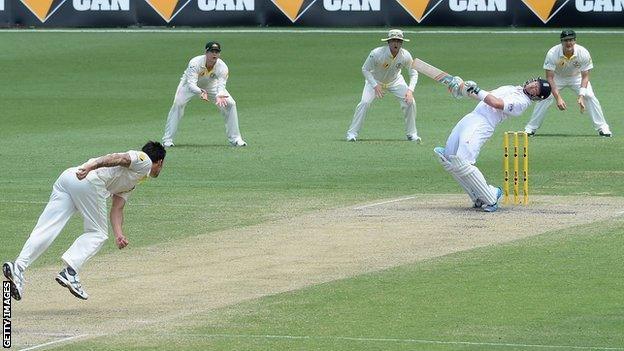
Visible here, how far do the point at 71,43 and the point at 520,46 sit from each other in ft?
39.2

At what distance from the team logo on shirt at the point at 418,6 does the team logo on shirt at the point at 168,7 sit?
19.9 feet

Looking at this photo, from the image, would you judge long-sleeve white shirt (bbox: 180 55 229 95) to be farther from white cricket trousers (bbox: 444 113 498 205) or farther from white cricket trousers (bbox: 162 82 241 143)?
white cricket trousers (bbox: 444 113 498 205)

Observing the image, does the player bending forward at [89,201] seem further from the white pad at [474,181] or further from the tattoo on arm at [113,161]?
the white pad at [474,181]

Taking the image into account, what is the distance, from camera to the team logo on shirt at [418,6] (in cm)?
4175

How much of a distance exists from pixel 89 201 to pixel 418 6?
99.3ft

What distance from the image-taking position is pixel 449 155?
17812 mm

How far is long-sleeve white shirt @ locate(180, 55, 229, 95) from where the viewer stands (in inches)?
984

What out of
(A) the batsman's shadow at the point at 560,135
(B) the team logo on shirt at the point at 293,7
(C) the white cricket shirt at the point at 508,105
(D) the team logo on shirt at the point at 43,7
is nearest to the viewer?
(C) the white cricket shirt at the point at 508,105

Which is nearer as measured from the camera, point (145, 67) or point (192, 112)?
point (192, 112)

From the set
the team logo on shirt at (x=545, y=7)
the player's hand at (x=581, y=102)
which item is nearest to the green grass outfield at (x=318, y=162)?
the player's hand at (x=581, y=102)

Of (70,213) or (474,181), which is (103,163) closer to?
(70,213)

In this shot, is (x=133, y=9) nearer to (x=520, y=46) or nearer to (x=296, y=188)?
(x=520, y=46)

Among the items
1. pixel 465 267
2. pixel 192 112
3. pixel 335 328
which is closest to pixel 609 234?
pixel 465 267

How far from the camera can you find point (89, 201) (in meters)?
12.3
